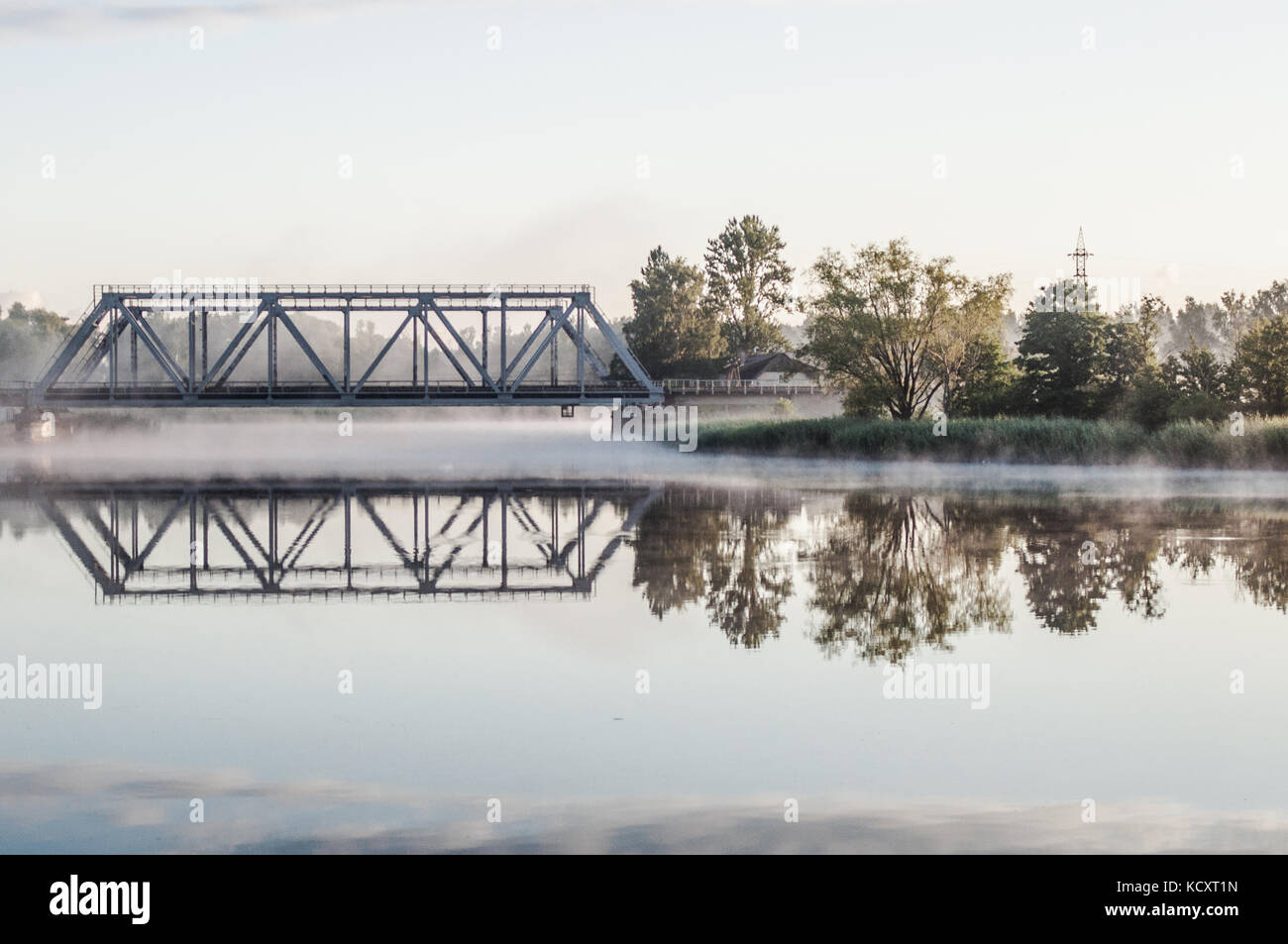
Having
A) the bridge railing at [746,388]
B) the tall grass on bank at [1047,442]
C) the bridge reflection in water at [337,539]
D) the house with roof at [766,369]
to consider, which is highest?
the house with roof at [766,369]

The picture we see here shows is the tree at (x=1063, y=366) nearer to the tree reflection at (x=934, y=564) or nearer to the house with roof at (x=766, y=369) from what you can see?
the tree reflection at (x=934, y=564)

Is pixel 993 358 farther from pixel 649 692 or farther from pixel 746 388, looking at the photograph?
pixel 649 692

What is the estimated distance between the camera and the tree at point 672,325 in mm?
147875

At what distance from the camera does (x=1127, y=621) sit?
19.5 m

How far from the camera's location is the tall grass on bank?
6122cm

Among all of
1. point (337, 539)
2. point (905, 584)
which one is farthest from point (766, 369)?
point (905, 584)

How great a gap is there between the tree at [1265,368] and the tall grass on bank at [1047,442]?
800cm

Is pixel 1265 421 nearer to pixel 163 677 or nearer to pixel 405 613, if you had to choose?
pixel 405 613

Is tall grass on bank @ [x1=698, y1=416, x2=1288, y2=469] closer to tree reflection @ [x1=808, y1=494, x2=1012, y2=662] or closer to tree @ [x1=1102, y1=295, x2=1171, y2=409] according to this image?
tree @ [x1=1102, y1=295, x2=1171, y2=409]

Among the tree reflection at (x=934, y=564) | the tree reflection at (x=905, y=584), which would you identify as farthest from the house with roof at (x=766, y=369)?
the tree reflection at (x=905, y=584)

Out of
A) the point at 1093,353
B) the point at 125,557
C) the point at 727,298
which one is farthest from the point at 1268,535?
the point at 727,298

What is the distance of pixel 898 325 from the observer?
83.6 meters

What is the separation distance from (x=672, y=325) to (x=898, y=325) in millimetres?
66932

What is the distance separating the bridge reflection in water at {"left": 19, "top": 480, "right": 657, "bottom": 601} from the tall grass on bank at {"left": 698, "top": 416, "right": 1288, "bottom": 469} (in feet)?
81.4
